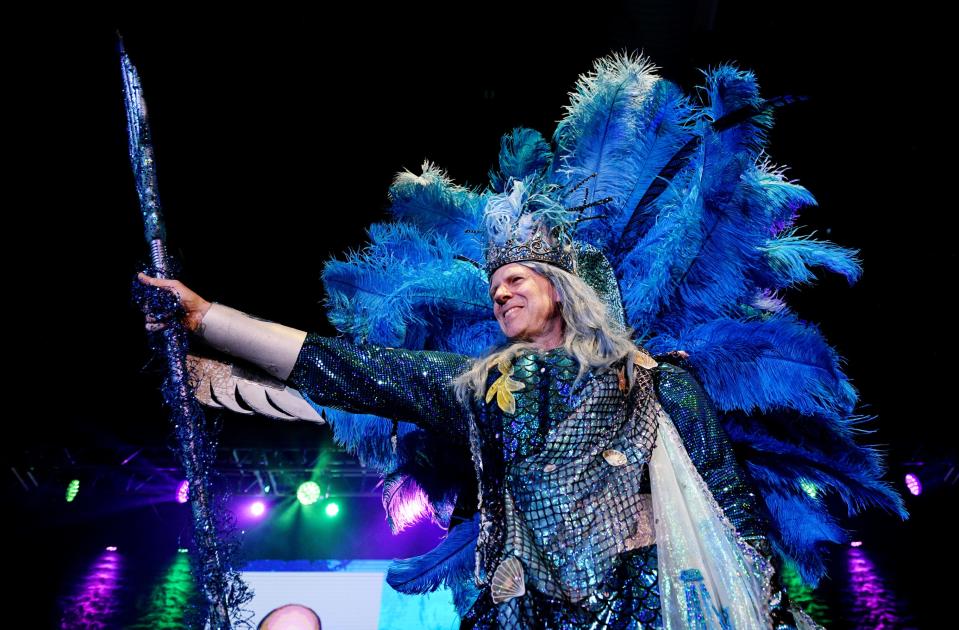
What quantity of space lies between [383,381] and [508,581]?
574mm

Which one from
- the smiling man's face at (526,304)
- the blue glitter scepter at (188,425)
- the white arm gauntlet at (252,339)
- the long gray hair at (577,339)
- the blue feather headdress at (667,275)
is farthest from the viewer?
the blue feather headdress at (667,275)

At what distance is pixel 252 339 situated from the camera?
153 cm

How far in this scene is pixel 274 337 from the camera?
1553 millimetres

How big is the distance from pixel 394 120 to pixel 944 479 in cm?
484

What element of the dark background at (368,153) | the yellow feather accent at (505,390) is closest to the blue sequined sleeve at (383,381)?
the yellow feather accent at (505,390)

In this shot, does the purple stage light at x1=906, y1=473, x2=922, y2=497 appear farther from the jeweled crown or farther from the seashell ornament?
the seashell ornament

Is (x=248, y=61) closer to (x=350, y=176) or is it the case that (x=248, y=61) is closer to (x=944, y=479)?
(x=350, y=176)

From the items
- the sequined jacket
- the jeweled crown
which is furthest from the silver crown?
the sequined jacket

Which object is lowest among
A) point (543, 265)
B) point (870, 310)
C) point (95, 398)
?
Answer: point (543, 265)

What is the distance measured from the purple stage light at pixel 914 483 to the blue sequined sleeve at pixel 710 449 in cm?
435

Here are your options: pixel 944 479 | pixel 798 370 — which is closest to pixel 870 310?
pixel 944 479

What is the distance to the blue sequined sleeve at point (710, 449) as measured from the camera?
4.72 feet

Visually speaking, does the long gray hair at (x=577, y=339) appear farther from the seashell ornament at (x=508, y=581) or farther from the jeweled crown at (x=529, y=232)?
the seashell ornament at (x=508, y=581)

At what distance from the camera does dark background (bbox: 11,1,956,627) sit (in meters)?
2.84
